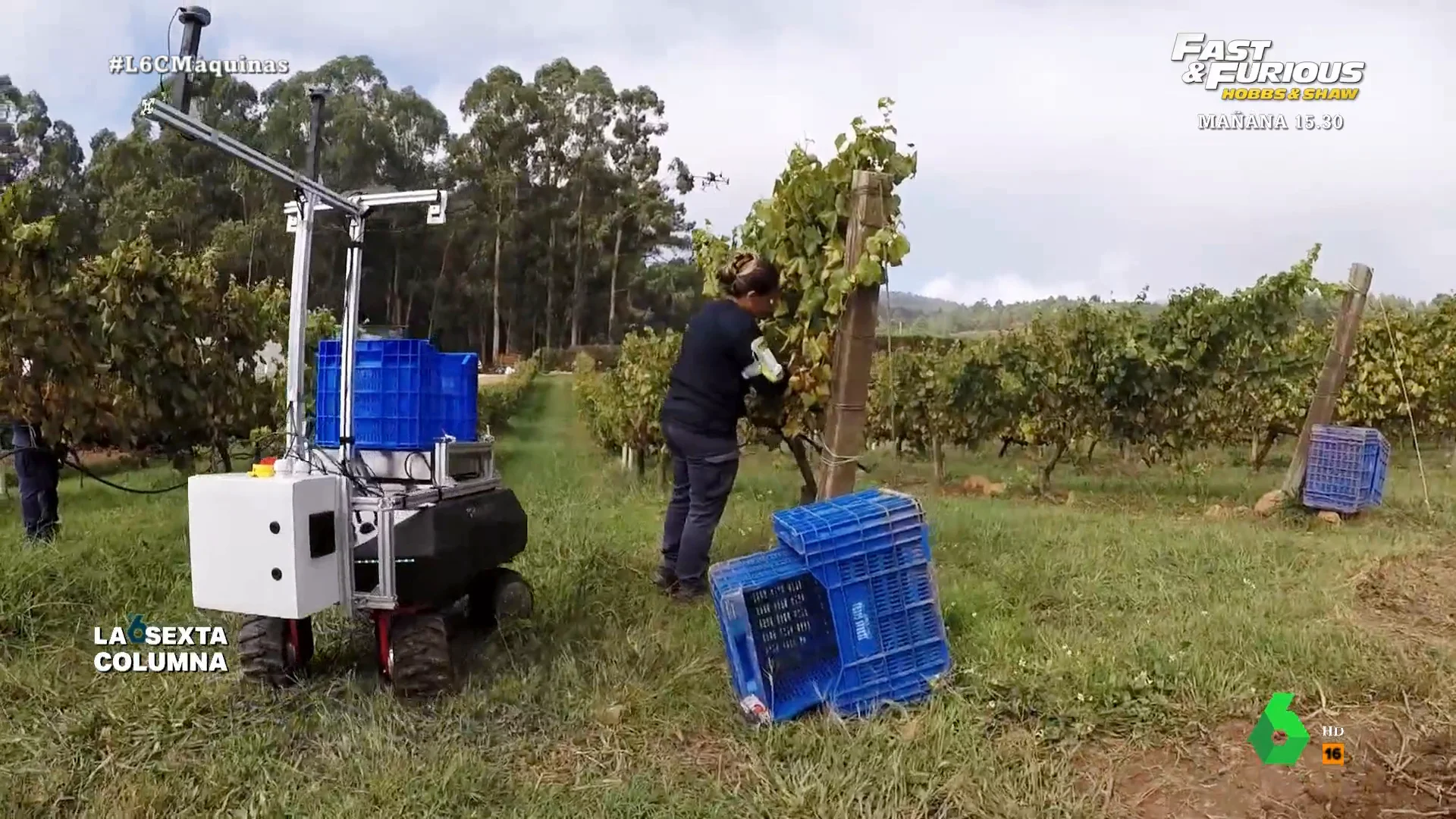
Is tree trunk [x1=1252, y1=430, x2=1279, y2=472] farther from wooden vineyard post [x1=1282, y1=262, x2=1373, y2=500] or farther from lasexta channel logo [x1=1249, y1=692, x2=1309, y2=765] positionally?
lasexta channel logo [x1=1249, y1=692, x2=1309, y2=765]

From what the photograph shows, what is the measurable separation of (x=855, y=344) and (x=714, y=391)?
699mm

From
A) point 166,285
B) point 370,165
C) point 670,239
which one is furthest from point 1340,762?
point 670,239

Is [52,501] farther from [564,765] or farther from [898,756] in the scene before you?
[898,756]

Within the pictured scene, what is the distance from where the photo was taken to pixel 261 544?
3127 millimetres

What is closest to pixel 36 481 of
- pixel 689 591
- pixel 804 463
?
pixel 689 591

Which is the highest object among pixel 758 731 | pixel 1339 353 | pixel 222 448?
pixel 1339 353

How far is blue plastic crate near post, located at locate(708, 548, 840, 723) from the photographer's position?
3150 millimetres

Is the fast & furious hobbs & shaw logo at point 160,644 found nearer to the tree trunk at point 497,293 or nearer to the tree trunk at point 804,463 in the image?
the tree trunk at point 804,463

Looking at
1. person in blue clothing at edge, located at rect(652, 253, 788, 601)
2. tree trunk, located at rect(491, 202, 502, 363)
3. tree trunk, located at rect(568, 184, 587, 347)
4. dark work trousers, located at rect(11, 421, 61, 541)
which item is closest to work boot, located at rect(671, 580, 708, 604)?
person in blue clothing at edge, located at rect(652, 253, 788, 601)

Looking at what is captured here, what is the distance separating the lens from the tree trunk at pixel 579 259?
137 ft

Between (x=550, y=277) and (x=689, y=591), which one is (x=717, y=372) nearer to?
(x=689, y=591)

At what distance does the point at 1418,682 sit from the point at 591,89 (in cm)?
4231

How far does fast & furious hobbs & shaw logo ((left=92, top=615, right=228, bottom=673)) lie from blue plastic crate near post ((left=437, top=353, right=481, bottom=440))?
1376 millimetres

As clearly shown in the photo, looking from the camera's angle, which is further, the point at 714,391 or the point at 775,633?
the point at 714,391
